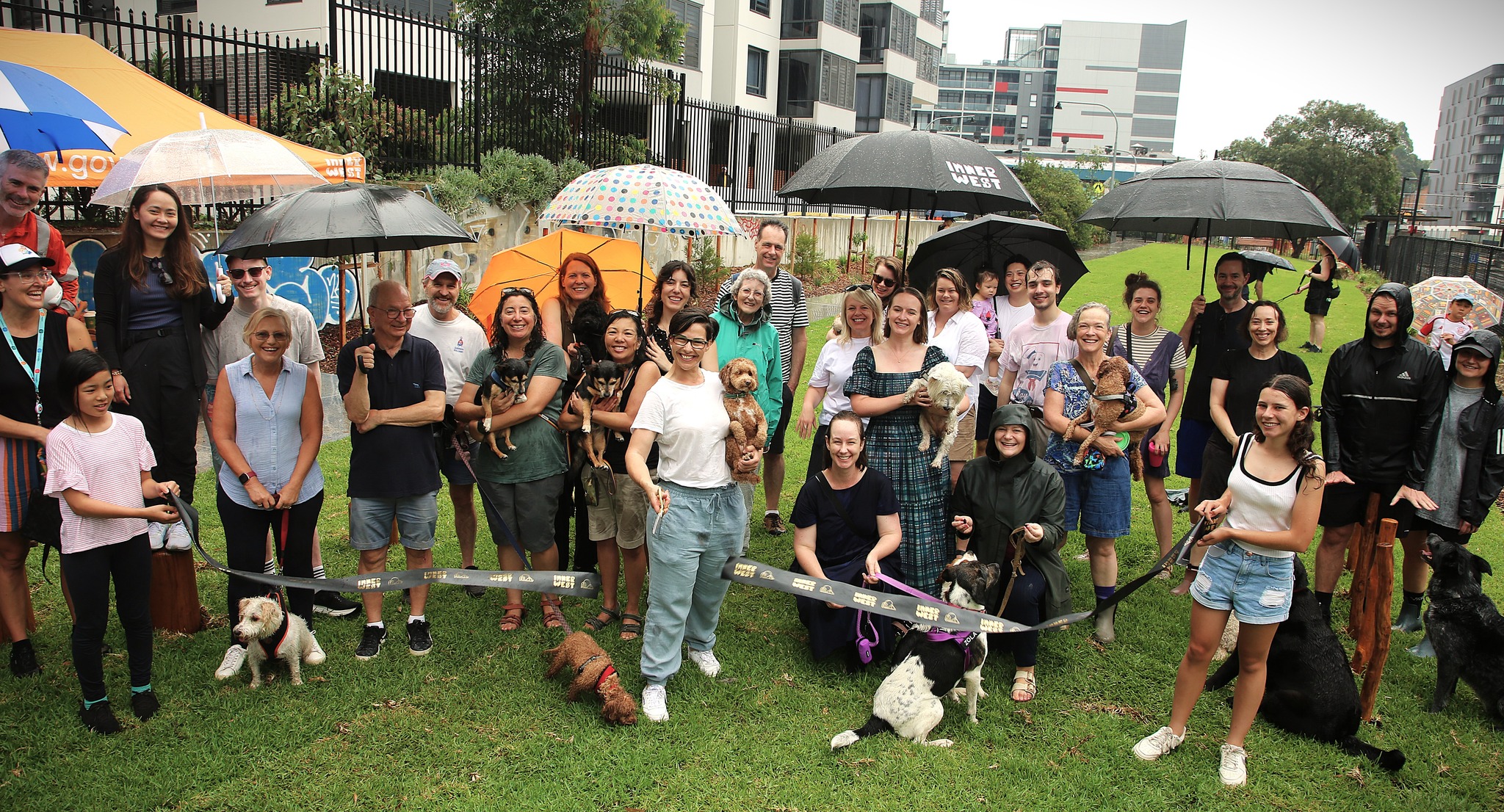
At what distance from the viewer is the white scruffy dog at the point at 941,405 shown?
4941mm

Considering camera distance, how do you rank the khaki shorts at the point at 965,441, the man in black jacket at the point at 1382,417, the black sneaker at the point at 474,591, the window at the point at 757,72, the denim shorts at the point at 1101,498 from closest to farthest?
1. the man in black jacket at the point at 1382,417
2. the denim shorts at the point at 1101,498
3. the black sneaker at the point at 474,591
4. the khaki shorts at the point at 965,441
5. the window at the point at 757,72

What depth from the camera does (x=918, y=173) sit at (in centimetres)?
593

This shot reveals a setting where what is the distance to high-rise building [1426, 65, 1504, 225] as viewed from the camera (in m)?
114

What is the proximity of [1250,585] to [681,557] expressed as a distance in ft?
8.25

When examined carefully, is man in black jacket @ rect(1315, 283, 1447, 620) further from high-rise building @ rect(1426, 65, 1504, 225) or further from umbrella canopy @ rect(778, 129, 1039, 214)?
high-rise building @ rect(1426, 65, 1504, 225)

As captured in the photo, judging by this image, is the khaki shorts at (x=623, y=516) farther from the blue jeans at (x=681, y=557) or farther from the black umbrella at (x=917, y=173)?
the black umbrella at (x=917, y=173)

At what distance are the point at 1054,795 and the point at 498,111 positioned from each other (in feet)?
40.6

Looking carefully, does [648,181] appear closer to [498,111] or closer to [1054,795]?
[1054,795]

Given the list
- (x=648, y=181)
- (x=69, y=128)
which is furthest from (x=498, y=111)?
(x=648, y=181)

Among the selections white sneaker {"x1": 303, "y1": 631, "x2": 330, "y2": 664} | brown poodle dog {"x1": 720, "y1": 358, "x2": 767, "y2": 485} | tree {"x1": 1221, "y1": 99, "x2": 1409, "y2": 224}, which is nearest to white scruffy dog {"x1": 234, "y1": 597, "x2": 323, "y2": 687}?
white sneaker {"x1": 303, "y1": 631, "x2": 330, "y2": 664}

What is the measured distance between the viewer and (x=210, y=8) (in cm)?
2039

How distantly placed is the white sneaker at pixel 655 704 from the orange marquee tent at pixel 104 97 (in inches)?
234

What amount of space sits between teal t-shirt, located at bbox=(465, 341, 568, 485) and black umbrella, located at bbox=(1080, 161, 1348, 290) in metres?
3.57

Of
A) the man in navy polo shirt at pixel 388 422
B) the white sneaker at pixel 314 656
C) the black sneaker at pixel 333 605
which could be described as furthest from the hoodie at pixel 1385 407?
the black sneaker at pixel 333 605
